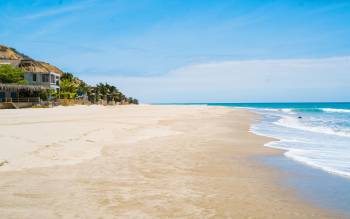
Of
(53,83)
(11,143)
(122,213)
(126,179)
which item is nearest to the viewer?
(122,213)

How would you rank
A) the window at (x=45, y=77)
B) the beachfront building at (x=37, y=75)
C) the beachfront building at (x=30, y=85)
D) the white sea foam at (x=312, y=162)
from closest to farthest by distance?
the white sea foam at (x=312, y=162), the beachfront building at (x=30, y=85), the beachfront building at (x=37, y=75), the window at (x=45, y=77)

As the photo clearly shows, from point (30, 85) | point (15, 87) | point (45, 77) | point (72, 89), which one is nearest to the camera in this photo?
point (15, 87)

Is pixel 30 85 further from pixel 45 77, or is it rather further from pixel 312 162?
pixel 312 162

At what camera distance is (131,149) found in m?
12.4

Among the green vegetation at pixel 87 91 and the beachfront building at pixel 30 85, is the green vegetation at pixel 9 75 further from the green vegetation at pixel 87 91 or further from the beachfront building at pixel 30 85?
the green vegetation at pixel 87 91

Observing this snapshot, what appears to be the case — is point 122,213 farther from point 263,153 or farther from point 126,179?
point 263,153

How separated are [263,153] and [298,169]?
3063 millimetres

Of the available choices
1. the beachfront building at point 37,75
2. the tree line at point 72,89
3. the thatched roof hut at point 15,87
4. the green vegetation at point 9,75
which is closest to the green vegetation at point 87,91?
the tree line at point 72,89

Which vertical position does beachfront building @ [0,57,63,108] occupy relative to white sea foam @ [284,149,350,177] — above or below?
above

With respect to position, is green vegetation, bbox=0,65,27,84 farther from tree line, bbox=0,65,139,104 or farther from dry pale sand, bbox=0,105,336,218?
dry pale sand, bbox=0,105,336,218

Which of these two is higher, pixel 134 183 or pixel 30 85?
pixel 30 85

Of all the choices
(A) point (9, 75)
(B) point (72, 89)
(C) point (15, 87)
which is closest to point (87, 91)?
(B) point (72, 89)

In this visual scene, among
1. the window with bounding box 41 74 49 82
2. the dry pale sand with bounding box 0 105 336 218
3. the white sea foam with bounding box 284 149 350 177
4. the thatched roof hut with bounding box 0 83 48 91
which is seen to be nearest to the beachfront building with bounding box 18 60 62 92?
the window with bounding box 41 74 49 82

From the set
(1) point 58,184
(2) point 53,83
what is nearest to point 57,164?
(1) point 58,184
